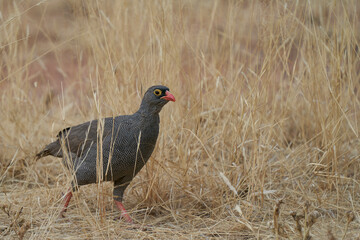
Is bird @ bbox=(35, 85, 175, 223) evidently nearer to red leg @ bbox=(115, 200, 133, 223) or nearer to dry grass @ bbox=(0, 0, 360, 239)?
red leg @ bbox=(115, 200, 133, 223)

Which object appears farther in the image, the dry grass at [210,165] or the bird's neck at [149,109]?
the bird's neck at [149,109]

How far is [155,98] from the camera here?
3322 millimetres

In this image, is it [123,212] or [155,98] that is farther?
[123,212]

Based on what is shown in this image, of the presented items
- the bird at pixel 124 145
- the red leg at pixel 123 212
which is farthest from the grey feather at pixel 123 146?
the red leg at pixel 123 212

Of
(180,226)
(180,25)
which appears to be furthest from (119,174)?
(180,25)

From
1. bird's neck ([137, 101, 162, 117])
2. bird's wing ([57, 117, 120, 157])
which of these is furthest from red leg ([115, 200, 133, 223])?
bird's neck ([137, 101, 162, 117])

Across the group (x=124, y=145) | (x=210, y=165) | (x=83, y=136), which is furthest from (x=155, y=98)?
(x=210, y=165)

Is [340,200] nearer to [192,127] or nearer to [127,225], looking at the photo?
[192,127]

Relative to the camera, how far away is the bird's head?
10.9 ft

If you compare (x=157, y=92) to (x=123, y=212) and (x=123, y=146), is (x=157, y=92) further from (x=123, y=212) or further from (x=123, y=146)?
(x=123, y=212)

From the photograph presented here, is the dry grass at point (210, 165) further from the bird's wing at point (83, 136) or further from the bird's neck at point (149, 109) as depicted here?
the bird's neck at point (149, 109)

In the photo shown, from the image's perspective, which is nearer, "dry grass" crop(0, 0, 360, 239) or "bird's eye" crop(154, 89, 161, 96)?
"dry grass" crop(0, 0, 360, 239)

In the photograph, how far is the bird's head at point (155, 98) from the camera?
3.31 m

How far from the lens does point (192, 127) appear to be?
13.3 ft
